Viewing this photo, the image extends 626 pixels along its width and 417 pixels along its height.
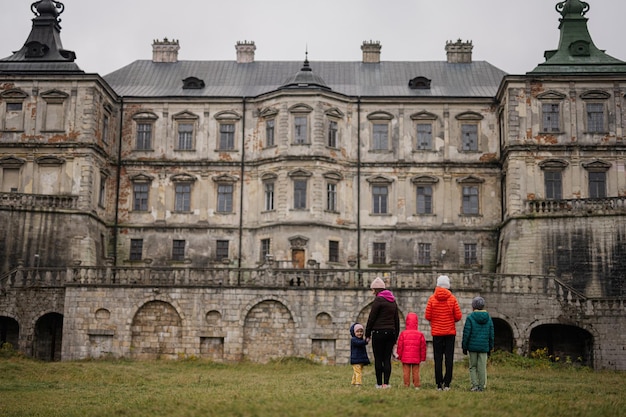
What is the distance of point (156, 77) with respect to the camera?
168 ft

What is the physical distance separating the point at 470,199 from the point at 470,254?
3.20 m

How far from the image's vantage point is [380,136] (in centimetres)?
4816

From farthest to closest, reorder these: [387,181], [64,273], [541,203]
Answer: [387,181]
[541,203]
[64,273]

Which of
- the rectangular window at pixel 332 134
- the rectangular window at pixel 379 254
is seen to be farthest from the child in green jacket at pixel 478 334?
the rectangular window at pixel 332 134

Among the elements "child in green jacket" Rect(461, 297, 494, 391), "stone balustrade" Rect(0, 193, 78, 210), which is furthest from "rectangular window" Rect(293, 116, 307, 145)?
"child in green jacket" Rect(461, 297, 494, 391)

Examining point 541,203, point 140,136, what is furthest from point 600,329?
point 140,136

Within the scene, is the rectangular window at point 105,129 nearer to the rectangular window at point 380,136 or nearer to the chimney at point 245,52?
the chimney at point 245,52

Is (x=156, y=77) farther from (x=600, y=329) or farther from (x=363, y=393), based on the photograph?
(x=363, y=393)

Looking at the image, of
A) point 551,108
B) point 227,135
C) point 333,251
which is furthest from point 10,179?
point 551,108

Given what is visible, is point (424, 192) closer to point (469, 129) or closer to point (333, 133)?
point (469, 129)

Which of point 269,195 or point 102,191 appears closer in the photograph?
point 102,191

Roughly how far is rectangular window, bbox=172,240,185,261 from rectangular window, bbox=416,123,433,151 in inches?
574

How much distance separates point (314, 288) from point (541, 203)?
48.0ft

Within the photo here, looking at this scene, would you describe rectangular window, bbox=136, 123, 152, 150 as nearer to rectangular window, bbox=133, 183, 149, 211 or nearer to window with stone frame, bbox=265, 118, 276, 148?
rectangular window, bbox=133, 183, 149, 211
